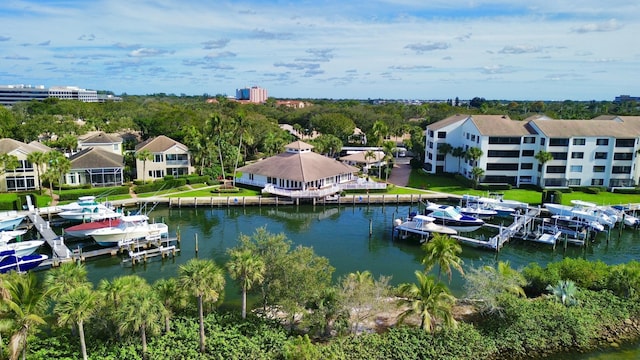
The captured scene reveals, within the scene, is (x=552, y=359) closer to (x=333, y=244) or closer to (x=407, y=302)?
(x=407, y=302)

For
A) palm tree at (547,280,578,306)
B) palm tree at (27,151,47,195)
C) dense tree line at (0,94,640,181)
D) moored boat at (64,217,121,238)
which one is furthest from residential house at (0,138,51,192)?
palm tree at (547,280,578,306)

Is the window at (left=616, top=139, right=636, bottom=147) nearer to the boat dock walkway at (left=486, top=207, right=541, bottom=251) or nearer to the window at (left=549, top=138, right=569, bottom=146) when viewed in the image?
the window at (left=549, top=138, right=569, bottom=146)

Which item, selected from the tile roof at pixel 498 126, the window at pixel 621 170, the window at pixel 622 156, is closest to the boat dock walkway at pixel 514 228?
the tile roof at pixel 498 126

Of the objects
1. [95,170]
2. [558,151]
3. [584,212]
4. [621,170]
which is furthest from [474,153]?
[95,170]

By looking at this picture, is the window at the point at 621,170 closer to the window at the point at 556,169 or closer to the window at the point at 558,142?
the window at the point at 556,169

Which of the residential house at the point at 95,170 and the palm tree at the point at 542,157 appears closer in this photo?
the residential house at the point at 95,170

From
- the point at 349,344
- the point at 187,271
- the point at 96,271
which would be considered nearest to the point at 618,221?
the point at 349,344
